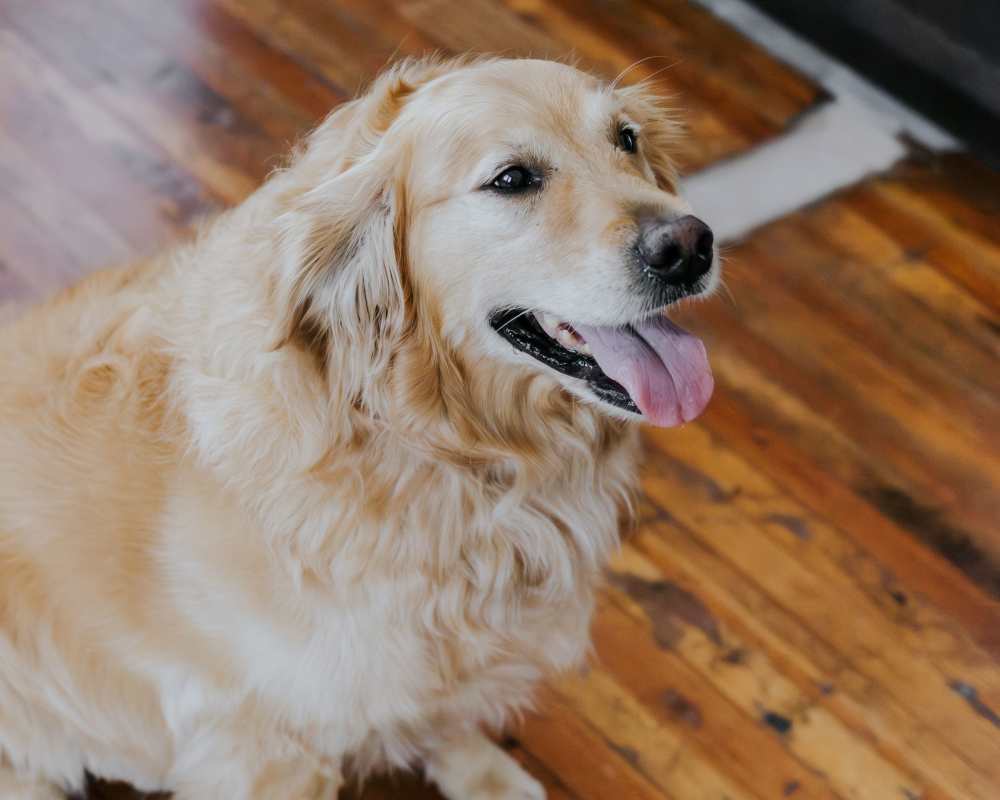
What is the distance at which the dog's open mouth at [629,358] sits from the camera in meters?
1.46

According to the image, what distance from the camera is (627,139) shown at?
1568 mm

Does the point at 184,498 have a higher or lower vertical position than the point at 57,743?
higher

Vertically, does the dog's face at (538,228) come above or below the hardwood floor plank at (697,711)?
above

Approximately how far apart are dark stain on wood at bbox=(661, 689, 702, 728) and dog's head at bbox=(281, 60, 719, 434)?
0.78m

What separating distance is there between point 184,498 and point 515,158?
2.05 feet

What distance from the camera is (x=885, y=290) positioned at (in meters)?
2.74

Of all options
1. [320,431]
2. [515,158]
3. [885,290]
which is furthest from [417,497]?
[885,290]

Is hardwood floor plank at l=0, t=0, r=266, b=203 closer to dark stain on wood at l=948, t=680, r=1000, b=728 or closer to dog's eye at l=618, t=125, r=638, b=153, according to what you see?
dog's eye at l=618, t=125, r=638, b=153

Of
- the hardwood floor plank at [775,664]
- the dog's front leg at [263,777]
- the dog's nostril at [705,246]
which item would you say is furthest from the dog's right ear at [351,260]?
the hardwood floor plank at [775,664]

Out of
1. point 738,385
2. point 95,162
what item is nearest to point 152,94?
point 95,162

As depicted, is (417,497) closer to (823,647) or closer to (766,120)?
(823,647)

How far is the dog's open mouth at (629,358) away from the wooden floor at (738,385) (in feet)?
2.51

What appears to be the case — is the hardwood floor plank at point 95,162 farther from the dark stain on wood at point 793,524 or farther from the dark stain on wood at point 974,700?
the dark stain on wood at point 974,700

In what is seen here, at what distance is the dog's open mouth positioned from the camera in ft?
4.80
